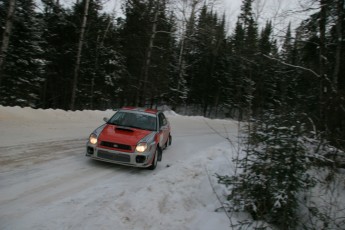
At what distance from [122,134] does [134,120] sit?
4.17ft

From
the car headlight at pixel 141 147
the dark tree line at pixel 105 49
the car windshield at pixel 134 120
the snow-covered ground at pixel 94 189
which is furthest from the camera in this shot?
the dark tree line at pixel 105 49

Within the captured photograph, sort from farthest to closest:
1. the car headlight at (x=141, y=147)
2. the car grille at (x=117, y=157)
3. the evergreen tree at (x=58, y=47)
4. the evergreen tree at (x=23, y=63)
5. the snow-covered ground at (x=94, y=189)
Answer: the evergreen tree at (x=58, y=47) → the evergreen tree at (x=23, y=63) → the car headlight at (x=141, y=147) → the car grille at (x=117, y=157) → the snow-covered ground at (x=94, y=189)

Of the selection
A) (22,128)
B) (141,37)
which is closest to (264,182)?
(22,128)

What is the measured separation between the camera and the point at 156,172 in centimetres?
916

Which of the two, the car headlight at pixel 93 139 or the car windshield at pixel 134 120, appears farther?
the car windshield at pixel 134 120

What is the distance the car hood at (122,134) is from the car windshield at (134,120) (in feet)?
1.16

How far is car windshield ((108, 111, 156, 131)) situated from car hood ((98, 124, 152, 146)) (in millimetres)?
354

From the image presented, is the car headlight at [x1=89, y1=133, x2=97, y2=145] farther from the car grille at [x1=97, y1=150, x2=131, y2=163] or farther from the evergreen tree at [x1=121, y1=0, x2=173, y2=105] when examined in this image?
the evergreen tree at [x1=121, y1=0, x2=173, y2=105]

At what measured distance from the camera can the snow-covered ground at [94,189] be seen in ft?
18.2

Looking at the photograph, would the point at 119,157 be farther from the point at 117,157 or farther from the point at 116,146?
the point at 116,146

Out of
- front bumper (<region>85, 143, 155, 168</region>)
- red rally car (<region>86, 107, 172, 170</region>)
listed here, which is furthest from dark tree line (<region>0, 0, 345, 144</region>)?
front bumper (<region>85, 143, 155, 168</region>)

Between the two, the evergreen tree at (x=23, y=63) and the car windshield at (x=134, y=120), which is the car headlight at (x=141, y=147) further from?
the evergreen tree at (x=23, y=63)

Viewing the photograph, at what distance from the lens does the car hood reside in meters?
8.81

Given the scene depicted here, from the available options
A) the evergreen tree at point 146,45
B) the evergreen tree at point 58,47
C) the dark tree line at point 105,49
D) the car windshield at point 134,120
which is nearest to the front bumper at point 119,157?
the car windshield at point 134,120
